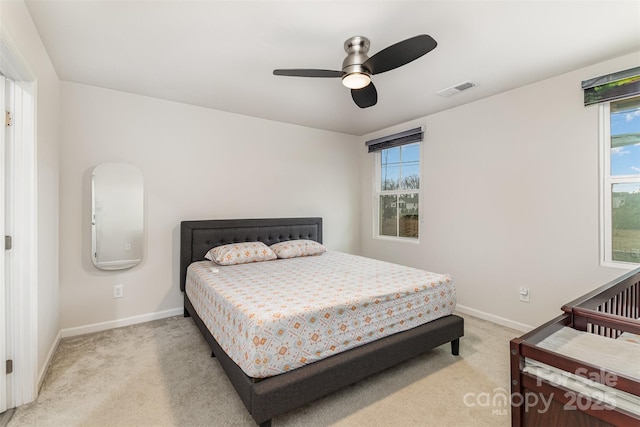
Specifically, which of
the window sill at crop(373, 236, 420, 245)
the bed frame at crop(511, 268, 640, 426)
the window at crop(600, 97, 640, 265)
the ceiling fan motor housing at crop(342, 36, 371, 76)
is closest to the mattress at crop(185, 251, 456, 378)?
the bed frame at crop(511, 268, 640, 426)

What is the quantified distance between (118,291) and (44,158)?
1.48 metres

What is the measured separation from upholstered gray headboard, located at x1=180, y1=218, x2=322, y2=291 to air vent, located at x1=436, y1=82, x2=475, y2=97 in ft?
7.45

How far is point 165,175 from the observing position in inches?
128

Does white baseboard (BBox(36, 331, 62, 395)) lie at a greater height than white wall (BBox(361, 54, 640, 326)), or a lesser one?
lesser

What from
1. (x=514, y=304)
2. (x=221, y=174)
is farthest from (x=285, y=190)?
(x=514, y=304)

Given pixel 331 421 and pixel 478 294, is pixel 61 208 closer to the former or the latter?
pixel 331 421

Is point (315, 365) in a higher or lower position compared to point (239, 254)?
lower

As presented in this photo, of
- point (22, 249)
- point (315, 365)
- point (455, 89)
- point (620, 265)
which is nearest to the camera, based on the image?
point (315, 365)

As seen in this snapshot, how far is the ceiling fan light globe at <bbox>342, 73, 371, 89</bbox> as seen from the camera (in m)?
1.96

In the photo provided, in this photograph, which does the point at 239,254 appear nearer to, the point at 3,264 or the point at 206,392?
the point at 206,392

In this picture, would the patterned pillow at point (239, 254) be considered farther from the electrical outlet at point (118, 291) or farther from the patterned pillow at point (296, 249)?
the electrical outlet at point (118, 291)

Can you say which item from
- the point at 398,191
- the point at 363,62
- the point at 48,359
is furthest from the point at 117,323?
the point at 398,191

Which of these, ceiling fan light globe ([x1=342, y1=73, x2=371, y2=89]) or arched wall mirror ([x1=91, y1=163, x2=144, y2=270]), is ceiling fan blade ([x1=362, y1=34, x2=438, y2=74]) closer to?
ceiling fan light globe ([x1=342, y1=73, x2=371, y2=89])

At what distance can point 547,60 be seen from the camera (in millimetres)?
2354
